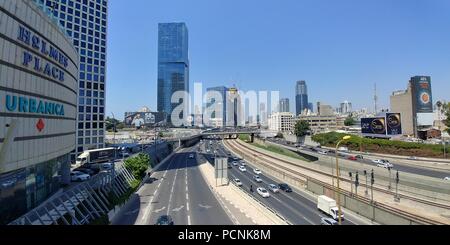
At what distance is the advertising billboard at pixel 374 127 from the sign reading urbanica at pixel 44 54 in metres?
69.2

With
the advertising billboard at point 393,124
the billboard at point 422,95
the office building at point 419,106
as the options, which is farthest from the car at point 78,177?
the billboard at point 422,95

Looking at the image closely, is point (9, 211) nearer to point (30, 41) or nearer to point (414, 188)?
point (30, 41)

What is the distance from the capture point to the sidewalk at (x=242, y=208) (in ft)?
65.8

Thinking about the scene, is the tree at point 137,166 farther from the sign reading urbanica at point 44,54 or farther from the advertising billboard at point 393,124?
the advertising billboard at point 393,124

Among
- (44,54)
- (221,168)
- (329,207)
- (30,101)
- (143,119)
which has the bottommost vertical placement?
(329,207)

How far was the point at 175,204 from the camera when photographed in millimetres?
28219

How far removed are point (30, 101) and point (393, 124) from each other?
72924mm

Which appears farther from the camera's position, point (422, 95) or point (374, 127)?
point (422, 95)

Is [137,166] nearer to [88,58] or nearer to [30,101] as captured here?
[30,101]

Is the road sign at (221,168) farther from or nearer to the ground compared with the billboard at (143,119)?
nearer to the ground

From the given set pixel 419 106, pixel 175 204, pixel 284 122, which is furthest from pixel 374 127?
pixel 284 122

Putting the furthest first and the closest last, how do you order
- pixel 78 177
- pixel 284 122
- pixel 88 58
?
1. pixel 284 122
2. pixel 88 58
3. pixel 78 177

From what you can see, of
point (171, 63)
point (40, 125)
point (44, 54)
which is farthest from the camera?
point (171, 63)
